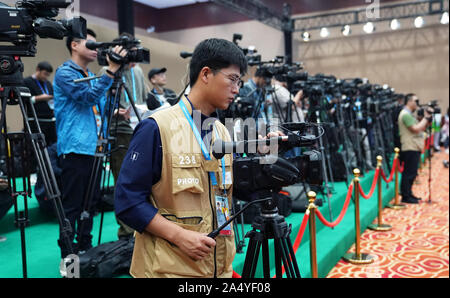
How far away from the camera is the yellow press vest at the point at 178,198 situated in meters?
1.16

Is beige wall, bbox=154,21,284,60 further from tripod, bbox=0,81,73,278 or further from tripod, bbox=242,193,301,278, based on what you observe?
tripod, bbox=242,193,301,278

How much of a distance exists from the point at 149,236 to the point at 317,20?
12.6 m

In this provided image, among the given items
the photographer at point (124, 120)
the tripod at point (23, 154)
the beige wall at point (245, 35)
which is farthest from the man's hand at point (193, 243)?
the beige wall at point (245, 35)

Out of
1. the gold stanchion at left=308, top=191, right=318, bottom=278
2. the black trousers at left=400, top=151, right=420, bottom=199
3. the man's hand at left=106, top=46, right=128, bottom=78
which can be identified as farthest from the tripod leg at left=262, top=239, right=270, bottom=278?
the black trousers at left=400, top=151, right=420, bottom=199

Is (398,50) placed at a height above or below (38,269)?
above

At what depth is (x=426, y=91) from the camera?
12.6 meters

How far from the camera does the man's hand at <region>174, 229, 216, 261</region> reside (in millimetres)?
1114

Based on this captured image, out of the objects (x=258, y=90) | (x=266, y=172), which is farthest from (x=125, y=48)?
(x=258, y=90)

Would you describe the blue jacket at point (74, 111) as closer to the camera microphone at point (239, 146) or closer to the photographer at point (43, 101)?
the camera microphone at point (239, 146)

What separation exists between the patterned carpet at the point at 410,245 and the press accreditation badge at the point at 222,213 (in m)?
2.25

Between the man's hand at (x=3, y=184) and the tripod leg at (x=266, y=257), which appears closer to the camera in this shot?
the tripod leg at (x=266, y=257)

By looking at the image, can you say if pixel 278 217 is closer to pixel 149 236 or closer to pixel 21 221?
pixel 149 236

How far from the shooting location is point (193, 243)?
1.11m
